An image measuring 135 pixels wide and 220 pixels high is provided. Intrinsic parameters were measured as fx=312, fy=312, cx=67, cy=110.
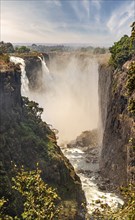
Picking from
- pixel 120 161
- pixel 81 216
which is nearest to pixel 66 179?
pixel 81 216

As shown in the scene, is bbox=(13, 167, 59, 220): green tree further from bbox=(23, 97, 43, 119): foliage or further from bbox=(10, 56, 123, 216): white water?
bbox=(10, 56, 123, 216): white water

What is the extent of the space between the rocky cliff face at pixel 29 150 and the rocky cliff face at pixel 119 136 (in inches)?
383

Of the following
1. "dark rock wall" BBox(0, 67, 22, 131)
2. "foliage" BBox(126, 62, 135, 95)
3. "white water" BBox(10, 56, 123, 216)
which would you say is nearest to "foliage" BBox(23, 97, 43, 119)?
"dark rock wall" BBox(0, 67, 22, 131)

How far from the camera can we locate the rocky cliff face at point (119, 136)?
2095 inches

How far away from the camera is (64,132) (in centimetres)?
9581

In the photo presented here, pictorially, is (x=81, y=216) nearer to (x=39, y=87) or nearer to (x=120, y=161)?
(x=120, y=161)

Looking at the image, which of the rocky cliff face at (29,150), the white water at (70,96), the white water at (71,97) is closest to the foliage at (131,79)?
the rocky cliff face at (29,150)

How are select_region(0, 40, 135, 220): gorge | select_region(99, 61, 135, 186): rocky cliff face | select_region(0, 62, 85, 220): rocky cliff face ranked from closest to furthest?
select_region(0, 62, 85, 220): rocky cliff face
select_region(0, 40, 135, 220): gorge
select_region(99, 61, 135, 186): rocky cliff face

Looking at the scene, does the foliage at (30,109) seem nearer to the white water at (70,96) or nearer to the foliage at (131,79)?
the white water at (70,96)

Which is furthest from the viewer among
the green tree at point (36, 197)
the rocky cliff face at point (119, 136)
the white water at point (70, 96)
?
the white water at point (70, 96)

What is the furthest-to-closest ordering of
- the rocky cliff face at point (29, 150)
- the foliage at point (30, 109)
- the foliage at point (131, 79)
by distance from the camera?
the foliage at point (30, 109) → the rocky cliff face at point (29, 150) → the foliage at point (131, 79)

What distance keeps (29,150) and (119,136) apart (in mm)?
20606

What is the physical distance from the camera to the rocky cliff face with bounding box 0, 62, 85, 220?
43.9m

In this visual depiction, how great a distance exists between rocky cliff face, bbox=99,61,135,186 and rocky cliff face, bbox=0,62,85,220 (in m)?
9.72
